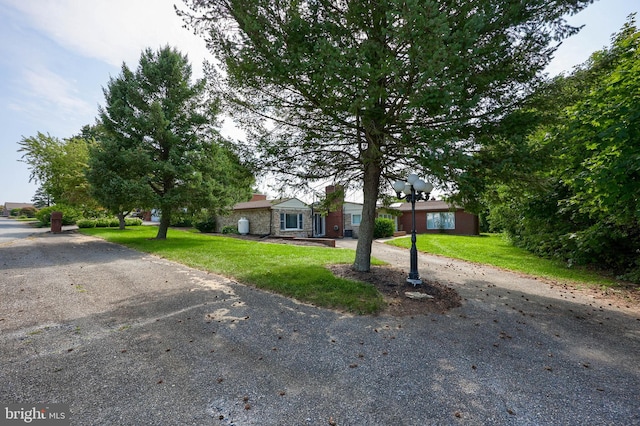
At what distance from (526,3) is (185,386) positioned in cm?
802

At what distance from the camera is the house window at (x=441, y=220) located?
2848 centimetres

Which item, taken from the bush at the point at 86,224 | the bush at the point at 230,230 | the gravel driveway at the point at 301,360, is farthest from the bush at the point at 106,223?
the gravel driveway at the point at 301,360

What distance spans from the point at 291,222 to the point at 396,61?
19395 mm

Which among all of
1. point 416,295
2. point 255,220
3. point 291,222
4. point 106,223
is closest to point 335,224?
point 291,222

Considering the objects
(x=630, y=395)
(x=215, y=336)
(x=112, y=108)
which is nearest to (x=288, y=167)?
(x=215, y=336)

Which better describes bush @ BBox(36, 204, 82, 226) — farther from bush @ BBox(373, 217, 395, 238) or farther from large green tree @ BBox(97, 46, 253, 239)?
bush @ BBox(373, 217, 395, 238)

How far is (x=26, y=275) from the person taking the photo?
304 inches

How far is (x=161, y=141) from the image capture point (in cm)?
1540

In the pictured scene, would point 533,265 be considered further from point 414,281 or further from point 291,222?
point 291,222

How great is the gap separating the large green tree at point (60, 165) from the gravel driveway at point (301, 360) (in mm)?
17731

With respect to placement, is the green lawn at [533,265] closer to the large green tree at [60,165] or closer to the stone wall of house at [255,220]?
the stone wall of house at [255,220]

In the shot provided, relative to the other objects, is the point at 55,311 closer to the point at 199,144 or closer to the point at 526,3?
the point at 526,3

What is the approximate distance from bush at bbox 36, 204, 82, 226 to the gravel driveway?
91.6ft

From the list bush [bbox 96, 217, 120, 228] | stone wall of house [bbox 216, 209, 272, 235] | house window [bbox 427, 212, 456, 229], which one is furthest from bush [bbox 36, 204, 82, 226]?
house window [bbox 427, 212, 456, 229]
